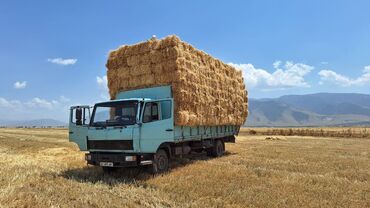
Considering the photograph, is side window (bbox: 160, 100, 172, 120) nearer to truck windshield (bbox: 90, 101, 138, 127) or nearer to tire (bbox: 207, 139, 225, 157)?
truck windshield (bbox: 90, 101, 138, 127)

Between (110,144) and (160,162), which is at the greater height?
(110,144)

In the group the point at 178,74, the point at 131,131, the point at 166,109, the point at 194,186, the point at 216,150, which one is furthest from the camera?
the point at 216,150

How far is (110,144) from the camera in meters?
12.6

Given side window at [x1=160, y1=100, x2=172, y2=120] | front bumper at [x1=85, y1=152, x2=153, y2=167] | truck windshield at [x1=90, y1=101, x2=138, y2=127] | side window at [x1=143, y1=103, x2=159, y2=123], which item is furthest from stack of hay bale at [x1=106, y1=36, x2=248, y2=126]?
front bumper at [x1=85, y1=152, x2=153, y2=167]

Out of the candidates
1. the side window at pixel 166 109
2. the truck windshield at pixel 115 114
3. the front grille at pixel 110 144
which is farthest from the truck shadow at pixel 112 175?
the side window at pixel 166 109

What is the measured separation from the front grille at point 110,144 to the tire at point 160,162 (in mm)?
1141

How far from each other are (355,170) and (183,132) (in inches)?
248

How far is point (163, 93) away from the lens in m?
→ 14.4

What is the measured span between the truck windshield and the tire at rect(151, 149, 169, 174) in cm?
159

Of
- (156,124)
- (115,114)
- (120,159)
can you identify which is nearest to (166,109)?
(156,124)

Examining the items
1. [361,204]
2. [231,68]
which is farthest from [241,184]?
[231,68]

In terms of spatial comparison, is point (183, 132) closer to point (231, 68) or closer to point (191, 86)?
point (191, 86)

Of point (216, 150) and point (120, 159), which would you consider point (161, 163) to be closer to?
point (120, 159)

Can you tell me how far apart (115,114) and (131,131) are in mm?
1399
